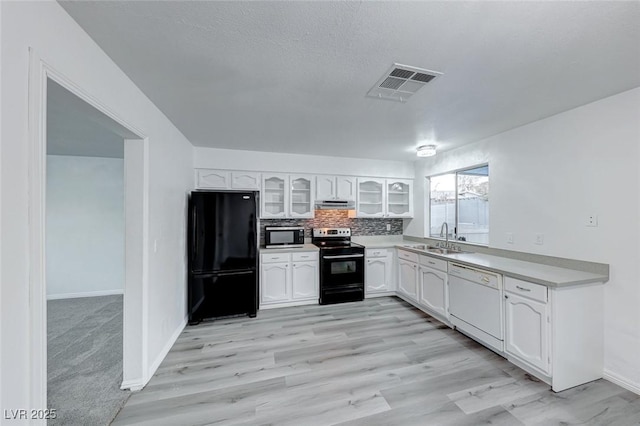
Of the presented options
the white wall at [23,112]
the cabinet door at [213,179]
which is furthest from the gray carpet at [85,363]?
the cabinet door at [213,179]

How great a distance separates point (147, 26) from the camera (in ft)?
4.31

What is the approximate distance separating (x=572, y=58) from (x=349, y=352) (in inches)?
114

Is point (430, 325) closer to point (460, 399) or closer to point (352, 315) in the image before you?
point (352, 315)

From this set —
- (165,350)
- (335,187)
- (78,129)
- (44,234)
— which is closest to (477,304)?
(335,187)

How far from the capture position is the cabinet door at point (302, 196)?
4230 millimetres

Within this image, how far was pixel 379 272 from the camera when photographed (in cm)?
425

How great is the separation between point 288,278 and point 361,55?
3130 millimetres

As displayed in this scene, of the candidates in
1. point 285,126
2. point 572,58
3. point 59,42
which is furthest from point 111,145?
point 572,58

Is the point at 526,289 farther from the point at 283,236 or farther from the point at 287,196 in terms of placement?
the point at 287,196

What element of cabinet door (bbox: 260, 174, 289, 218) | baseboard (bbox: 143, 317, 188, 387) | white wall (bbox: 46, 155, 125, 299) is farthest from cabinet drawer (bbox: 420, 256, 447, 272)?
white wall (bbox: 46, 155, 125, 299)

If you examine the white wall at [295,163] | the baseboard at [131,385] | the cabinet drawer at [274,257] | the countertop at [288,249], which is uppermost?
the white wall at [295,163]

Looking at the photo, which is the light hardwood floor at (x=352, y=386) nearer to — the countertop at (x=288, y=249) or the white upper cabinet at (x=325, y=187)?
the countertop at (x=288, y=249)

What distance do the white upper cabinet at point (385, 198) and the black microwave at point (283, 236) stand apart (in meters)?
1.12

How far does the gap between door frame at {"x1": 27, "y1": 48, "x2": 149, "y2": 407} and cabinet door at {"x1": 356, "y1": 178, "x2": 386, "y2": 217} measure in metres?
3.31
